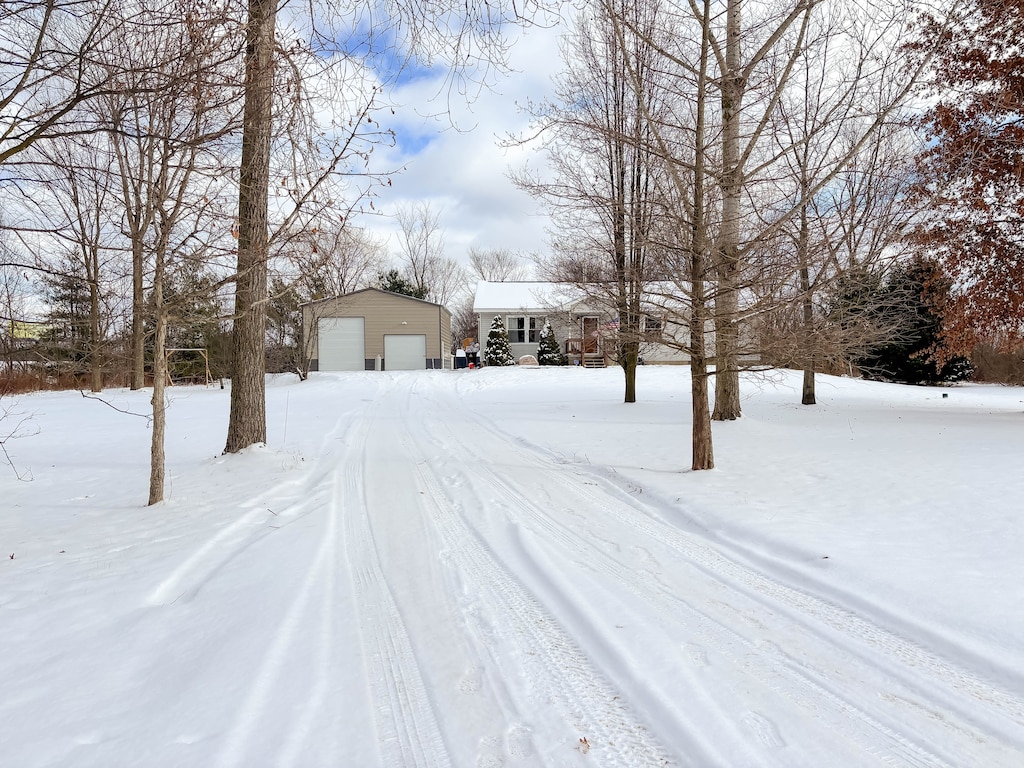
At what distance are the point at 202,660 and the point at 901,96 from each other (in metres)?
6.34

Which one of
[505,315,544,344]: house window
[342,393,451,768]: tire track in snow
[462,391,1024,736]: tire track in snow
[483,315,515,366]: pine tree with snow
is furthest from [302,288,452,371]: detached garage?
[342,393,451,768]: tire track in snow

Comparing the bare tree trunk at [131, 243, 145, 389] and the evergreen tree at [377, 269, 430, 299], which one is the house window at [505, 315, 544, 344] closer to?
the evergreen tree at [377, 269, 430, 299]

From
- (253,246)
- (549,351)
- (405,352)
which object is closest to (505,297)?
(549,351)

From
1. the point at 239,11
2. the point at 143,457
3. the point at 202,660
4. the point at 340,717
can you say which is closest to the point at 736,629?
the point at 340,717

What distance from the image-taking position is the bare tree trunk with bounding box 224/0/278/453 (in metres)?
4.03

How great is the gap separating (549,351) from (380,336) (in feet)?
29.6

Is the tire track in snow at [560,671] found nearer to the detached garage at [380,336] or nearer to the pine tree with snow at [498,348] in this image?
the pine tree with snow at [498,348]

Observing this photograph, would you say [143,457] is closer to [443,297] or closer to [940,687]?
[940,687]

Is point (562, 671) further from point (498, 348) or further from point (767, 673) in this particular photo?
point (498, 348)

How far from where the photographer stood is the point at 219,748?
1.93m

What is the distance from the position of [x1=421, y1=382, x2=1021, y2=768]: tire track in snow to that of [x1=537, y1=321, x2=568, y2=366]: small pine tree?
24.0 m

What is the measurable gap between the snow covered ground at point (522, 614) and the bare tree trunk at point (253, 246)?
90 centimetres

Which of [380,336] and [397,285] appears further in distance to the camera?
[397,285]

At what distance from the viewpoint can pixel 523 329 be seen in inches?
1272
